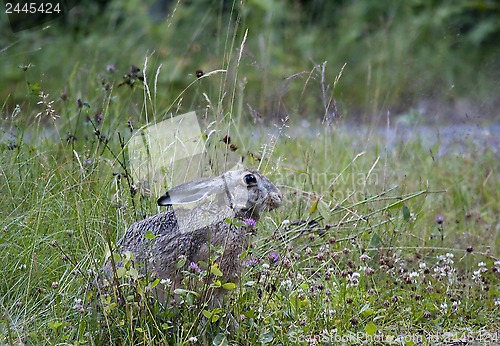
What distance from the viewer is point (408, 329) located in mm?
3824

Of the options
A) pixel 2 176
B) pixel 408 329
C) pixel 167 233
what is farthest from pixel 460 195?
pixel 2 176

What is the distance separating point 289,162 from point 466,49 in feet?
17.6

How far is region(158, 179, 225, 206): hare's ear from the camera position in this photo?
11.4 feet

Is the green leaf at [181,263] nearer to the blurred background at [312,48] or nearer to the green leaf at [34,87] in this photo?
the green leaf at [34,87]

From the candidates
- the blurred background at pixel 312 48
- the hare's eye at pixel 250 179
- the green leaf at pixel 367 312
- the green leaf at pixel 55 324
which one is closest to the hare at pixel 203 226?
the hare's eye at pixel 250 179

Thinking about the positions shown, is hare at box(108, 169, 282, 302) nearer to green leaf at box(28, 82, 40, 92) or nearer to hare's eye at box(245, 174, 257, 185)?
hare's eye at box(245, 174, 257, 185)

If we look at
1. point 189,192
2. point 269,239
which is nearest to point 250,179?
point 189,192

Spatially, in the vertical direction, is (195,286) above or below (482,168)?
above

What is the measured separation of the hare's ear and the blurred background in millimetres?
3181

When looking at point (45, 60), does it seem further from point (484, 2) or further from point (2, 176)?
point (484, 2)

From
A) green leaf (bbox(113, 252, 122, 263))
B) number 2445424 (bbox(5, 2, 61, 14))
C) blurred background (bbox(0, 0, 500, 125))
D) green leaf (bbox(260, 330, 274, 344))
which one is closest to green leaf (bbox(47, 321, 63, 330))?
green leaf (bbox(113, 252, 122, 263))

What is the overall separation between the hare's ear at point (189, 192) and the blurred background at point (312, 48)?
10.4 feet

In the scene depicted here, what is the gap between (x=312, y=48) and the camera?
971 cm

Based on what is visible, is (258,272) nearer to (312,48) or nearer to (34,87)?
(34,87)
